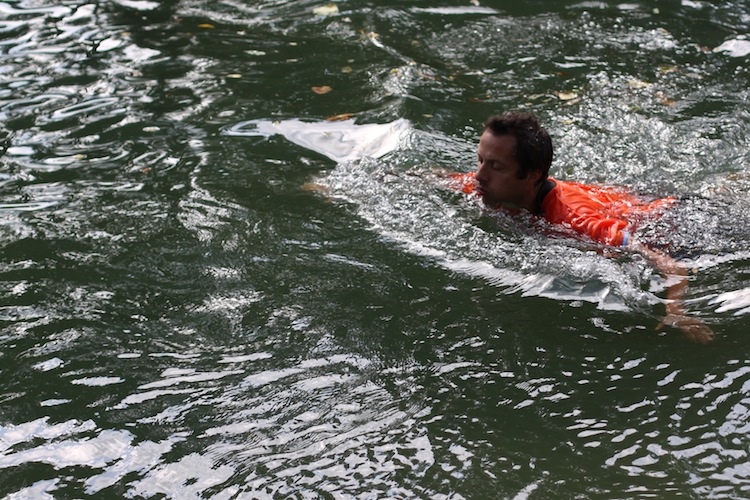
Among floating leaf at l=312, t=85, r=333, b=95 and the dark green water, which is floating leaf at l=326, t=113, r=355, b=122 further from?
floating leaf at l=312, t=85, r=333, b=95

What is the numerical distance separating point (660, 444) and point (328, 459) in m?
1.47

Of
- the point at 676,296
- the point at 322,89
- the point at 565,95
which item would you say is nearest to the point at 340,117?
the point at 322,89

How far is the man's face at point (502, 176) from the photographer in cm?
555

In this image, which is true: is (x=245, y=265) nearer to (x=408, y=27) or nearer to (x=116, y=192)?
(x=116, y=192)

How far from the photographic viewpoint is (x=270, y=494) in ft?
11.6

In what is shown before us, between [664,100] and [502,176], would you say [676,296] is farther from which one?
[664,100]

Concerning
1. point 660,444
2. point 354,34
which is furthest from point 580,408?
point 354,34

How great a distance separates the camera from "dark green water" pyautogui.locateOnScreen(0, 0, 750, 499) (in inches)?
147

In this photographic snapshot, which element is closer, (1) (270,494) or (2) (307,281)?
(1) (270,494)

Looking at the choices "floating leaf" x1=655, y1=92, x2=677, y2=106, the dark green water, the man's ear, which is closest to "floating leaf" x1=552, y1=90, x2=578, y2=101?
the dark green water

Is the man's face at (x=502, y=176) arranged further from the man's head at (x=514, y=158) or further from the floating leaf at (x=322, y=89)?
the floating leaf at (x=322, y=89)

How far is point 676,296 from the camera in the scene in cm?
500

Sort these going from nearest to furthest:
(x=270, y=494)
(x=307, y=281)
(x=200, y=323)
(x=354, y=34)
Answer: (x=270, y=494), (x=200, y=323), (x=307, y=281), (x=354, y=34)

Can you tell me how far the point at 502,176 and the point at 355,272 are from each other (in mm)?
1219
